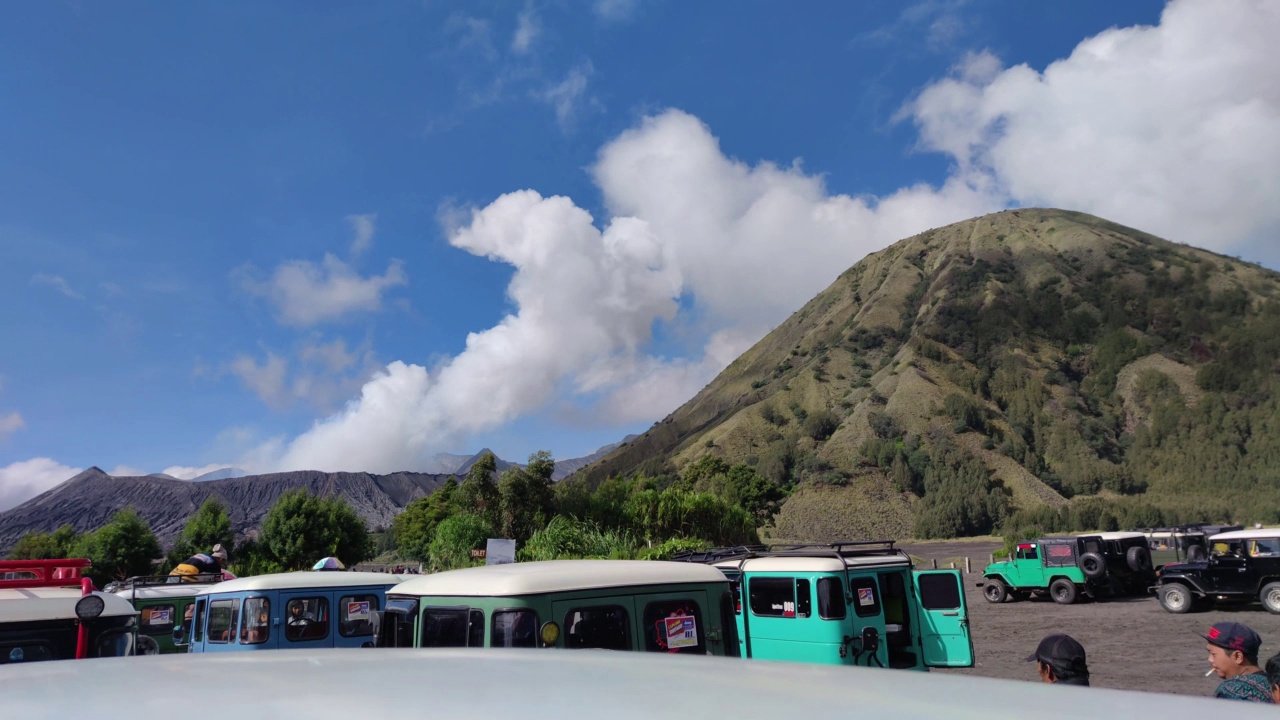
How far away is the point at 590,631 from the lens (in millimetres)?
6887

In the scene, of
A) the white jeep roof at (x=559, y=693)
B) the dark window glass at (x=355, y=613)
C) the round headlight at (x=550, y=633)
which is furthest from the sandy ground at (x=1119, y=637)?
the white jeep roof at (x=559, y=693)

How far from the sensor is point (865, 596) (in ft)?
40.3

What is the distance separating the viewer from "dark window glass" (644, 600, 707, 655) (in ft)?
23.2

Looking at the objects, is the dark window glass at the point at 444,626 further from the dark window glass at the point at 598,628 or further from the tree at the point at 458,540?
the tree at the point at 458,540

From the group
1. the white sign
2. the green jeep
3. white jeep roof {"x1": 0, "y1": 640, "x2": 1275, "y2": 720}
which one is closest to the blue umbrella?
the white sign

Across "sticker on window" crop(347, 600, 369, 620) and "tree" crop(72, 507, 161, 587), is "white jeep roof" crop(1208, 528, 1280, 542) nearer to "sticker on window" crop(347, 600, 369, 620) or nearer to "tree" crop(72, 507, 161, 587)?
"sticker on window" crop(347, 600, 369, 620)

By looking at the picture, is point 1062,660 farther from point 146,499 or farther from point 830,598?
point 146,499

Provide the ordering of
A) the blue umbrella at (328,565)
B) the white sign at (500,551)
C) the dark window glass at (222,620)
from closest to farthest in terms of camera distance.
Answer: the dark window glass at (222,620)
the blue umbrella at (328,565)
the white sign at (500,551)

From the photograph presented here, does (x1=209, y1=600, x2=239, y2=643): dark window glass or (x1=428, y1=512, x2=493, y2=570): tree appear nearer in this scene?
(x1=209, y1=600, x2=239, y2=643): dark window glass

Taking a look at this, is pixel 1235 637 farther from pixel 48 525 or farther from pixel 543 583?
pixel 48 525

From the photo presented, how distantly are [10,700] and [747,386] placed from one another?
198286mm

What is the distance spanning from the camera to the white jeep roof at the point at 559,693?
1474mm

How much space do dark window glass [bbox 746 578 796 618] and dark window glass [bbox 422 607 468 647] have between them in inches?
268

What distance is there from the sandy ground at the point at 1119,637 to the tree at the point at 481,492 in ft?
72.2
